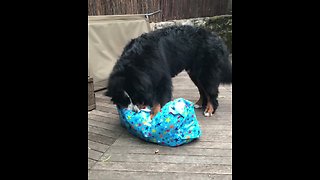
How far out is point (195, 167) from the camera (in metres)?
2.52

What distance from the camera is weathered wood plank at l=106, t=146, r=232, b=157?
9.05 ft

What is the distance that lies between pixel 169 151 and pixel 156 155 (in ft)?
0.44

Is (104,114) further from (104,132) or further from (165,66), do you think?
(165,66)

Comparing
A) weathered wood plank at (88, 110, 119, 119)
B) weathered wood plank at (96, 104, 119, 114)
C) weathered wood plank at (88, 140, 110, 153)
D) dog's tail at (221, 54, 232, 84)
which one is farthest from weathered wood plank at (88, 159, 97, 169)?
dog's tail at (221, 54, 232, 84)

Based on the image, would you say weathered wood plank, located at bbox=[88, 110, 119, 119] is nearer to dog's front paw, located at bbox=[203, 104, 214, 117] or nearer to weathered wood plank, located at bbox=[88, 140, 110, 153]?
weathered wood plank, located at bbox=[88, 140, 110, 153]

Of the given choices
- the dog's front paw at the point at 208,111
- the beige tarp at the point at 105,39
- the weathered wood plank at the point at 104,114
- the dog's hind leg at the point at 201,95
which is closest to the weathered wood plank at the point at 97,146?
the weathered wood plank at the point at 104,114

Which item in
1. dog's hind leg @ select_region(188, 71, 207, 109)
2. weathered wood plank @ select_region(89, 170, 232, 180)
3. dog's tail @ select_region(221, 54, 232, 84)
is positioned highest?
dog's tail @ select_region(221, 54, 232, 84)

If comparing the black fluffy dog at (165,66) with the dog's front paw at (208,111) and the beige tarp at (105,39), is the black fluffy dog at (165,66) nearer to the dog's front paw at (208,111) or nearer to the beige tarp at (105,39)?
the dog's front paw at (208,111)

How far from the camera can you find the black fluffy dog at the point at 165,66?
3.18m

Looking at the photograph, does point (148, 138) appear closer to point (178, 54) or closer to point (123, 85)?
point (123, 85)
